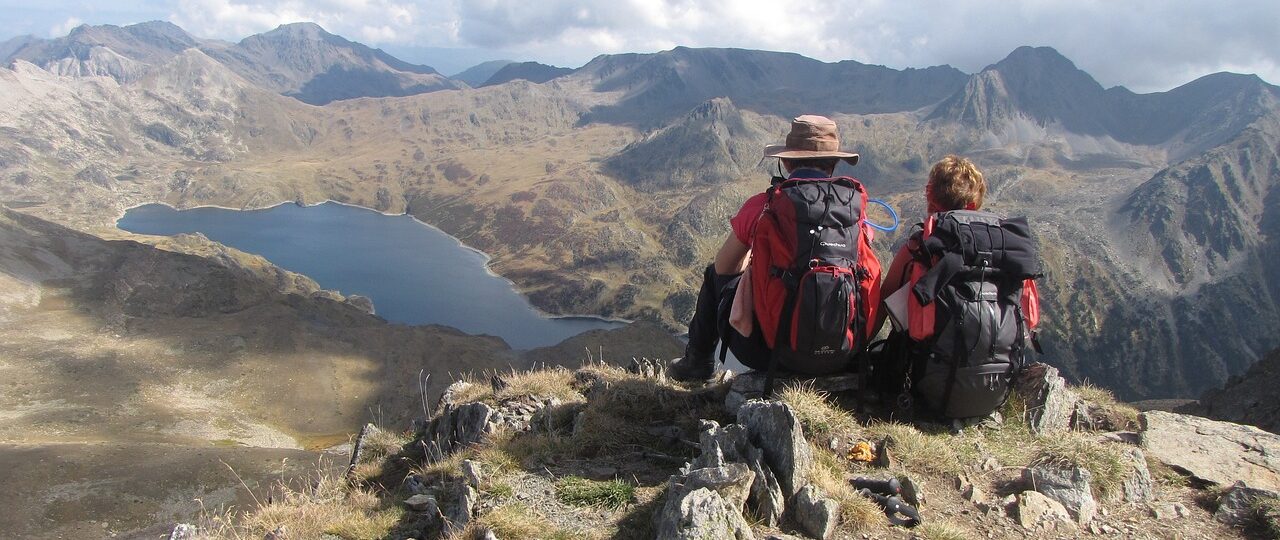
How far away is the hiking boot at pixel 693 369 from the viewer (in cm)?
875

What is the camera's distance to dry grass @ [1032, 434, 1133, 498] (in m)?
6.19

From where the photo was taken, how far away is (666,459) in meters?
7.25

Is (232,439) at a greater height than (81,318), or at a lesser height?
lesser

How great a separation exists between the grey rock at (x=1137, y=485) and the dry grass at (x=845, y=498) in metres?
2.50

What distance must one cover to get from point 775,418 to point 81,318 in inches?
4715

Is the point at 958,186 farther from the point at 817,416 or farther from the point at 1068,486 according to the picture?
the point at 1068,486

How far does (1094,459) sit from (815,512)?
9.99ft

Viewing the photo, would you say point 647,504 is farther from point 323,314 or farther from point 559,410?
point 323,314

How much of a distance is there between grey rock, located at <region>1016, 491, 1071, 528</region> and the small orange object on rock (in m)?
1.28

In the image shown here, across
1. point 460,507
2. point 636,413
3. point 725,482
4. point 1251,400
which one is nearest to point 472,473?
point 460,507

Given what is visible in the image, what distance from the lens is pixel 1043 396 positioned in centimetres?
771

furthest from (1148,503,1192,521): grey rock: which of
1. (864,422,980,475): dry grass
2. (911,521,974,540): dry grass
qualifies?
(911,521,974,540): dry grass

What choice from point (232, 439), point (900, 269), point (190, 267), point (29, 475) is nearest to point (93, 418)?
point (232, 439)

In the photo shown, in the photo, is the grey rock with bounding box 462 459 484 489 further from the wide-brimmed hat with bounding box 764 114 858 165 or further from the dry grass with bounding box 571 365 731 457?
the wide-brimmed hat with bounding box 764 114 858 165
